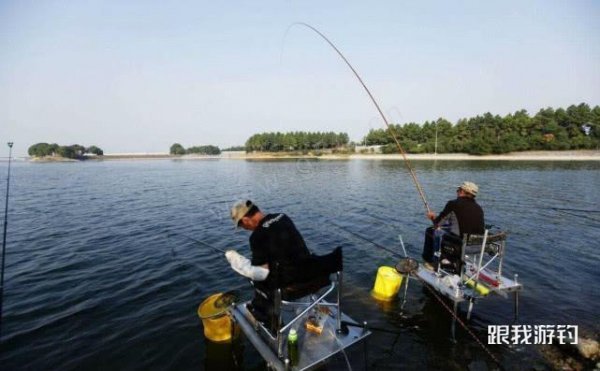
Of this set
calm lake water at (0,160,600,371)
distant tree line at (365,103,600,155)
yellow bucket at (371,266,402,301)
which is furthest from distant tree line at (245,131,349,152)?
yellow bucket at (371,266,402,301)

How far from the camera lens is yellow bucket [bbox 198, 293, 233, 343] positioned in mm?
6170

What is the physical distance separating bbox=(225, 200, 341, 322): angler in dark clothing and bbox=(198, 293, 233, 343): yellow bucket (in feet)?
6.55

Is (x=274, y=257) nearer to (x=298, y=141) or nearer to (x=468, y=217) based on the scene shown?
(x=468, y=217)

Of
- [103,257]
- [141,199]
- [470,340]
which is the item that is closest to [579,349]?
[470,340]

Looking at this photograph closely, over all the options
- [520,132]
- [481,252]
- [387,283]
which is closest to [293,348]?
[387,283]

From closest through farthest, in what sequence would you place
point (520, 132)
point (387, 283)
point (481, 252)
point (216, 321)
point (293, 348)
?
point (293, 348) → point (216, 321) → point (481, 252) → point (387, 283) → point (520, 132)

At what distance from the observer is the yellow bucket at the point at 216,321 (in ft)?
20.2

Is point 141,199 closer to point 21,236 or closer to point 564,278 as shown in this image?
point 21,236

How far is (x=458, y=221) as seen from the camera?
699 centimetres

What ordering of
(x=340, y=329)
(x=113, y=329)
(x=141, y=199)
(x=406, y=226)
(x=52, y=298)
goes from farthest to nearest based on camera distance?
(x=141, y=199), (x=406, y=226), (x=52, y=298), (x=113, y=329), (x=340, y=329)

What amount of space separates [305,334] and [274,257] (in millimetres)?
1668

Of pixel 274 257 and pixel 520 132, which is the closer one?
pixel 274 257

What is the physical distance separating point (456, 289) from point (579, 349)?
7.46ft

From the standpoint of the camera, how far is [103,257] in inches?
464
